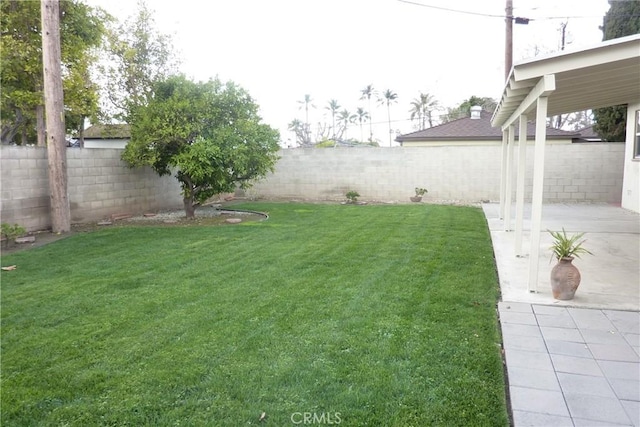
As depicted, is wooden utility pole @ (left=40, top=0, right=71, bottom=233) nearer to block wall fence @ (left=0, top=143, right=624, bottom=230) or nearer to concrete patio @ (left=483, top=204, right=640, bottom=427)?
block wall fence @ (left=0, top=143, right=624, bottom=230)

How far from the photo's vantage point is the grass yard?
96.6 inches

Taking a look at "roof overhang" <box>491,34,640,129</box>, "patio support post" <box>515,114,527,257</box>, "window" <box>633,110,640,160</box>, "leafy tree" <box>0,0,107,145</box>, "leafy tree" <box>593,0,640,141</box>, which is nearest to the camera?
"roof overhang" <box>491,34,640,129</box>

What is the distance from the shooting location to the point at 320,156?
1465 cm

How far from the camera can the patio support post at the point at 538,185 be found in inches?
170

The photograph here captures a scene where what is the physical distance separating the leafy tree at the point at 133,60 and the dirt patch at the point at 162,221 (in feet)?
20.3

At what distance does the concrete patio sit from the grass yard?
0.52 feet

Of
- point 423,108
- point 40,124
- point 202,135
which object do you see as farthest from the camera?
point 423,108

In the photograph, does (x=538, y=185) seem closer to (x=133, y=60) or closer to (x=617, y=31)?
(x=617, y=31)

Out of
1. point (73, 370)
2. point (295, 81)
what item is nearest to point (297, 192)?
point (73, 370)

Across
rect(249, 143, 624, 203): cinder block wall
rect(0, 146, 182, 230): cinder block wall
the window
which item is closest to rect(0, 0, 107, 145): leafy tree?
rect(0, 146, 182, 230): cinder block wall

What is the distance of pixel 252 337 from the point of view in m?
3.37

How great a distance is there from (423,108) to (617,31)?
3010cm

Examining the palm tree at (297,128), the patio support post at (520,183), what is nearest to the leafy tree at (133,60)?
the patio support post at (520,183)

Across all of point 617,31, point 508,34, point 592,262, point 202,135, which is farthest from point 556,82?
point 617,31
